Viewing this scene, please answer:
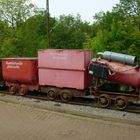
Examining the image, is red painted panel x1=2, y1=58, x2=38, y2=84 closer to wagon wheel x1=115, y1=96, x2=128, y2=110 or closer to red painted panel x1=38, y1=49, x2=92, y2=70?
red painted panel x1=38, y1=49, x2=92, y2=70

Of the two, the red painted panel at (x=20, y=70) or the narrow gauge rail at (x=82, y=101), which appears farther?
the red painted panel at (x=20, y=70)

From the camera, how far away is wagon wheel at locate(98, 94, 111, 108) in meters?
16.3

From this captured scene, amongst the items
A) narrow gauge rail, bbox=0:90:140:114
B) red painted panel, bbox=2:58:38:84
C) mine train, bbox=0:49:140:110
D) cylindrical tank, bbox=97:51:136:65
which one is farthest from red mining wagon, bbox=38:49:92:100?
cylindrical tank, bbox=97:51:136:65

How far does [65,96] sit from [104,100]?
81.8 inches

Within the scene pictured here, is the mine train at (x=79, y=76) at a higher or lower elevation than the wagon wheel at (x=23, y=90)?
higher

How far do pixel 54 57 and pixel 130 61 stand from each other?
3757 millimetres

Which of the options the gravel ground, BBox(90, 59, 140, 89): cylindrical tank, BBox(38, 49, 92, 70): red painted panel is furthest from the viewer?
BBox(38, 49, 92, 70): red painted panel

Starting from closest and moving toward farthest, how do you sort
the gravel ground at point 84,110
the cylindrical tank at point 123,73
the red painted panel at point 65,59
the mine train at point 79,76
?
the gravel ground at point 84,110, the cylindrical tank at point 123,73, the mine train at point 79,76, the red painted panel at point 65,59

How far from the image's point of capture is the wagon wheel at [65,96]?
17422 millimetres

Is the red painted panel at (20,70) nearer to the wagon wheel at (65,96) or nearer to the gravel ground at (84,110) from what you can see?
the gravel ground at (84,110)

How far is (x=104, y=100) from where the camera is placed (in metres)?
16.3

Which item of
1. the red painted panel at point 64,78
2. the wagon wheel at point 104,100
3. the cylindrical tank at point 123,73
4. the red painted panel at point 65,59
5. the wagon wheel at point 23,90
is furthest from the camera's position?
the wagon wheel at point 23,90

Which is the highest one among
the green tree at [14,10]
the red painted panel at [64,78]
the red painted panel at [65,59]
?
the green tree at [14,10]

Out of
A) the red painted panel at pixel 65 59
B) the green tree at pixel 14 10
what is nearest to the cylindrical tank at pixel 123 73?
the red painted panel at pixel 65 59
